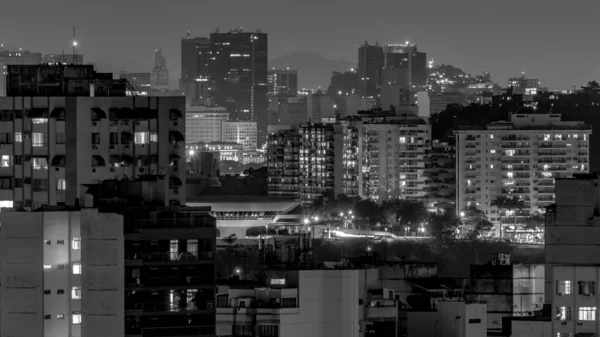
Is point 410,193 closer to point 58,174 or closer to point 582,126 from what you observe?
point 582,126

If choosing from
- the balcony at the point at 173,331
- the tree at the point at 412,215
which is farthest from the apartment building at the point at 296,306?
the tree at the point at 412,215

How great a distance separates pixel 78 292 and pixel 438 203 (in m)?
93.2

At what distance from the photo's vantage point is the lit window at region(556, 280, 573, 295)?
45.3 meters

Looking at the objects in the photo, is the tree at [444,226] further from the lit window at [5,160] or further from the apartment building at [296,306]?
the apartment building at [296,306]

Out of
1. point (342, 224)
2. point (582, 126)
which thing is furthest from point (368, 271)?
point (582, 126)

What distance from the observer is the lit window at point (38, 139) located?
166ft

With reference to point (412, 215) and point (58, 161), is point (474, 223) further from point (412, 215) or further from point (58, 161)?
point (58, 161)

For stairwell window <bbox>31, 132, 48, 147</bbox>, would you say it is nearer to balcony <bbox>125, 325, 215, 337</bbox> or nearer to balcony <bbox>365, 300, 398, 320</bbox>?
balcony <bbox>365, 300, 398, 320</bbox>

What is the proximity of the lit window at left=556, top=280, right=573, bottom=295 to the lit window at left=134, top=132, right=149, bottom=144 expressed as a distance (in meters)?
10.6

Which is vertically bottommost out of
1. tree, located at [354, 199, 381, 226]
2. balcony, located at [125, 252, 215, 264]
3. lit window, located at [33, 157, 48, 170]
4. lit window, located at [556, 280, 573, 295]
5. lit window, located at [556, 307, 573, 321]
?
tree, located at [354, 199, 381, 226]

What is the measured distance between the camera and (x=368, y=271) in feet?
164

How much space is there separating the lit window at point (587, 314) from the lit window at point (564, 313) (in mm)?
233

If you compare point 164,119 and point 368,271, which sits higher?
point 164,119

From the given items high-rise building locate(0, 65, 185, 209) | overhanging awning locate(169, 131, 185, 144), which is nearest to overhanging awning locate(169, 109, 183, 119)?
high-rise building locate(0, 65, 185, 209)
